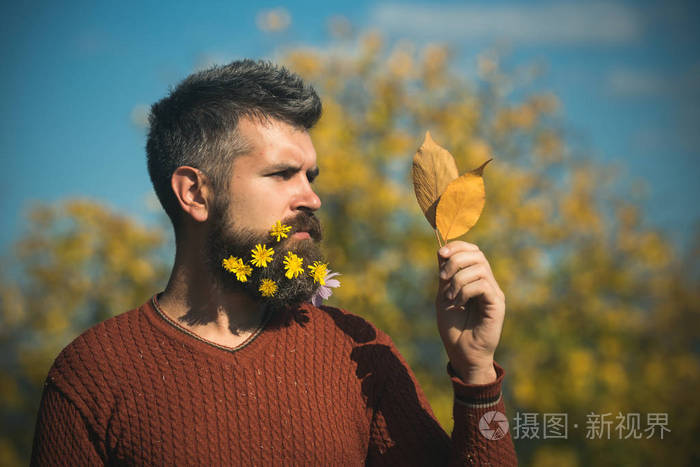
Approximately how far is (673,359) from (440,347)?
2.89 metres

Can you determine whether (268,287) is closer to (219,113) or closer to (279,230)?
(279,230)

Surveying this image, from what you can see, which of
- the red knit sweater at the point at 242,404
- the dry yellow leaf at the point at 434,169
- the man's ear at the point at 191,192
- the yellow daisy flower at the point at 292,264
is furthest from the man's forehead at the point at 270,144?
the red knit sweater at the point at 242,404

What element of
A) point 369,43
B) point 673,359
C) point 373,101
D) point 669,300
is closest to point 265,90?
point 373,101

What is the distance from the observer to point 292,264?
5.73ft

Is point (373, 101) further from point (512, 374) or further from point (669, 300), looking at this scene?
point (669, 300)

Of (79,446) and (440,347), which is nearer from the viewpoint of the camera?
(79,446)

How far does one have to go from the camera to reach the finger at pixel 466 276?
59.2 inches

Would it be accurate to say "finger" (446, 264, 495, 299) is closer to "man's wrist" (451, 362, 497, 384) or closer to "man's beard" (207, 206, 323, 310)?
"man's wrist" (451, 362, 497, 384)

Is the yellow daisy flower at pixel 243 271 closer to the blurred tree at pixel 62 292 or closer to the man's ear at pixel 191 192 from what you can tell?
the man's ear at pixel 191 192

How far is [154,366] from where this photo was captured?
1.66 metres

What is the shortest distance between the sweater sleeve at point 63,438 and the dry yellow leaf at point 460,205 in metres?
1.13

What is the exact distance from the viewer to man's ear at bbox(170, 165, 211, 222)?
5.96 feet

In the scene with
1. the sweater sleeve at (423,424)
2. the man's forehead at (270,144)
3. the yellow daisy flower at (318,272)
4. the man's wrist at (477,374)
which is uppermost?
the man's forehead at (270,144)

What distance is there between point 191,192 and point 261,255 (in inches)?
12.8
